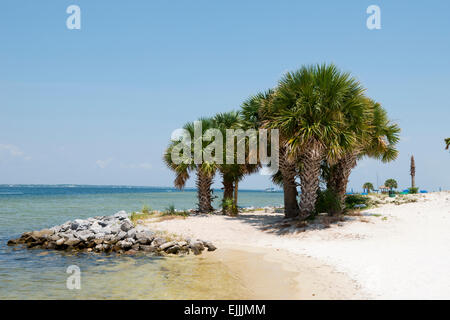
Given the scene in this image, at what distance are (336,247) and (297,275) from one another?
4376mm

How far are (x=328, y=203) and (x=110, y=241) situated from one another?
36.5 feet

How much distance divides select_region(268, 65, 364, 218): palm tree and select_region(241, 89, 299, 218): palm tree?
1901mm

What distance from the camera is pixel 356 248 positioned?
44.0ft

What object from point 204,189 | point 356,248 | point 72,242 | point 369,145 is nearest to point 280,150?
point 369,145

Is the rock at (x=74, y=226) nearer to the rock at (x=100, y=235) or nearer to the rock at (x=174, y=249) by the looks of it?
the rock at (x=100, y=235)

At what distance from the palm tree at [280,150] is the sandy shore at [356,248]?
53.1 inches

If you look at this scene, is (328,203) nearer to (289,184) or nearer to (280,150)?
(289,184)

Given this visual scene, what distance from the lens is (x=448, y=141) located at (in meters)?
36.0

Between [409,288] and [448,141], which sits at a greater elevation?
[448,141]

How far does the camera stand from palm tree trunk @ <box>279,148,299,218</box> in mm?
19891

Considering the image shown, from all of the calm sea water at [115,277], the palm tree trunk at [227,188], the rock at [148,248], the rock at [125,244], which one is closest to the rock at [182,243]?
the rock at [148,248]

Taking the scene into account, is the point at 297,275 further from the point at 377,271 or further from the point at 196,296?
the point at 196,296

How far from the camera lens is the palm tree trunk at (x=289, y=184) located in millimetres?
19891
